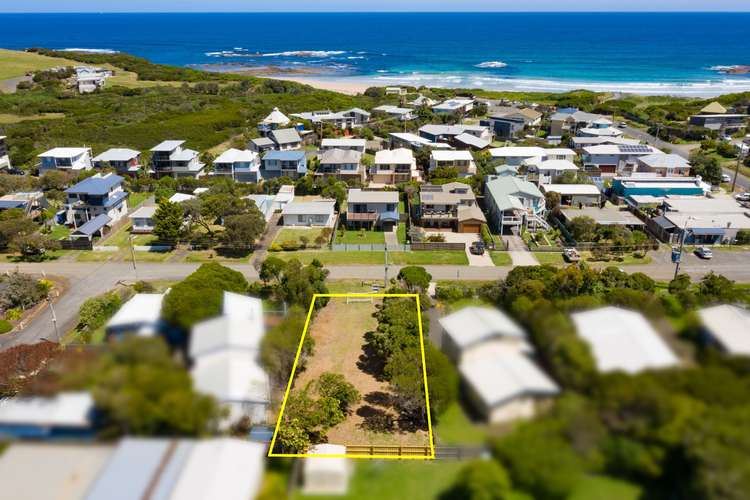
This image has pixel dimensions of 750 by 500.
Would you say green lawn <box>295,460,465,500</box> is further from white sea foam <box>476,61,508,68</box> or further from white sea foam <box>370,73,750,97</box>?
white sea foam <box>476,61,508,68</box>

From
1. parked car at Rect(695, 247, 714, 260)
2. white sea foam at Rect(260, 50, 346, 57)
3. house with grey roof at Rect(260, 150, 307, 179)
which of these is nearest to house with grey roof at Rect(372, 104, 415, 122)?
house with grey roof at Rect(260, 150, 307, 179)

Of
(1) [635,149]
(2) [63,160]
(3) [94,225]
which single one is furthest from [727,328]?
(2) [63,160]

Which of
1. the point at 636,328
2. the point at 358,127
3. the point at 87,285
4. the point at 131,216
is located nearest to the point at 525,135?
the point at 358,127

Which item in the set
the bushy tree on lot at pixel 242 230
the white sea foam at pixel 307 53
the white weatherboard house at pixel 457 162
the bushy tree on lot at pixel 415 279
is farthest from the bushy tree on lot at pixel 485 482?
the white sea foam at pixel 307 53

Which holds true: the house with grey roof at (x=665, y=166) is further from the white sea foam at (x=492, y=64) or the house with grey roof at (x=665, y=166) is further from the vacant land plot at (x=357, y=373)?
the white sea foam at (x=492, y=64)

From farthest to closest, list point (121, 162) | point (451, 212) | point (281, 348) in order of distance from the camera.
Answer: point (121, 162) → point (451, 212) → point (281, 348)

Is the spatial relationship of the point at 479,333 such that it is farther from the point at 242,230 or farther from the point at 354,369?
the point at 242,230

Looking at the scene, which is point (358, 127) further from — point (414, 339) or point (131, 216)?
point (414, 339)

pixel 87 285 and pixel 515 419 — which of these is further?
pixel 87 285
